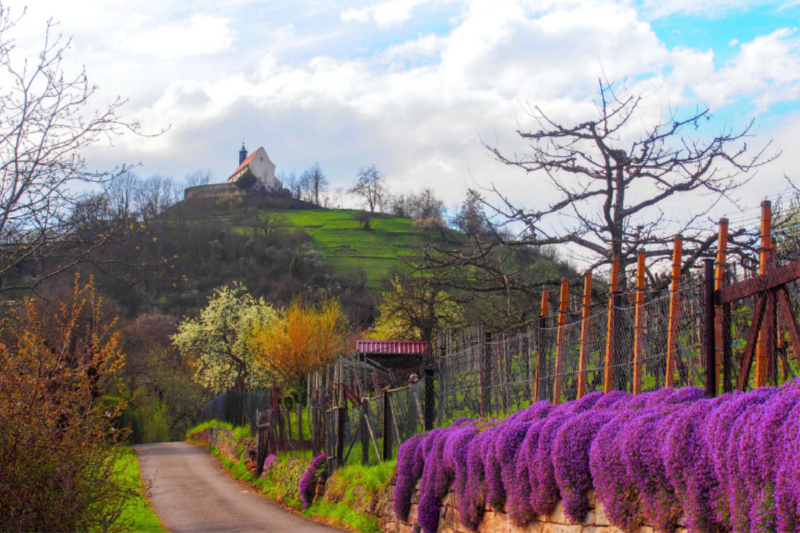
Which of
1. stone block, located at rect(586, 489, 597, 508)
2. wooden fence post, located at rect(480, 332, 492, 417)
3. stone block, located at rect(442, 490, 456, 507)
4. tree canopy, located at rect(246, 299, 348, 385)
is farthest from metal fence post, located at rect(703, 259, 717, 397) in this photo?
tree canopy, located at rect(246, 299, 348, 385)

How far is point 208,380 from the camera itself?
39312 millimetres

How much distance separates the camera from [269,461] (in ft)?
60.0

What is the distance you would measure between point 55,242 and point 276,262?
245 feet

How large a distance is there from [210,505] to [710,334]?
1192 cm

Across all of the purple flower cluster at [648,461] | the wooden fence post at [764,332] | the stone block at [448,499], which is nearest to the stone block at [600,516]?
the purple flower cluster at [648,461]

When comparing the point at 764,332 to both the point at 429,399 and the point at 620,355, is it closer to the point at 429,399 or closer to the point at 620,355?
the point at 620,355

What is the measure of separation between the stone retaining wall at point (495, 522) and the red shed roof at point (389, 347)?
68.4ft

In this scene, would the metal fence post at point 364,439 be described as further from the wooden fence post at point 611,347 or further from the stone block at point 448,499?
the wooden fence post at point 611,347

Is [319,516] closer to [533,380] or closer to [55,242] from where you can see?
[533,380]

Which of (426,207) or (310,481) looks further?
(426,207)

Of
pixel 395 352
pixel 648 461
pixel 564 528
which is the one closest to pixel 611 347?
pixel 564 528

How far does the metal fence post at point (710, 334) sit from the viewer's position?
571 cm

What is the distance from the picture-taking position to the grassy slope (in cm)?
7859

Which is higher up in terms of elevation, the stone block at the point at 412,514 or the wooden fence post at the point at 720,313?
the wooden fence post at the point at 720,313
